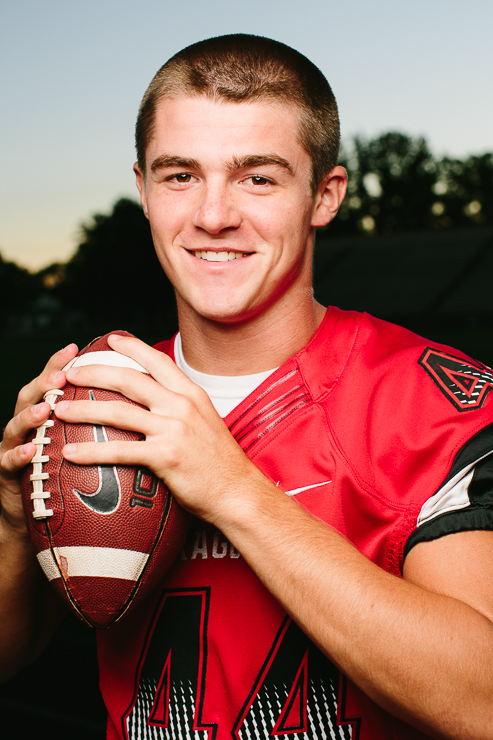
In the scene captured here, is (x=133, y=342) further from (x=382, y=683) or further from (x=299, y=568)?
(x=382, y=683)

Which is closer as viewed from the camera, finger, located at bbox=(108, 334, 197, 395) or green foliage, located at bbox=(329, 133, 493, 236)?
finger, located at bbox=(108, 334, 197, 395)

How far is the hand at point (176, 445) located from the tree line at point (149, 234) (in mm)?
31257

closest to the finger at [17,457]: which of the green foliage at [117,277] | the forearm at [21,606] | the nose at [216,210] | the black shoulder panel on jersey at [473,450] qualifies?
the forearm at [21,606]

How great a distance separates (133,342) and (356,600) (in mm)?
731

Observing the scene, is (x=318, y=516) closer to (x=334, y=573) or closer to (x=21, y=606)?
(x=334, y=573)

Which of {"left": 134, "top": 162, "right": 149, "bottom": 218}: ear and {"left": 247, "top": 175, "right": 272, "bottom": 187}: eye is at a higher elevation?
{"left": 134, "top": 162, "right": 149, "bottom": 218}: ear

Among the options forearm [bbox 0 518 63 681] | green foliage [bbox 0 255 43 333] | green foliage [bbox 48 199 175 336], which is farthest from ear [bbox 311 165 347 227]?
green foliage [bbox 0 255 43 333]

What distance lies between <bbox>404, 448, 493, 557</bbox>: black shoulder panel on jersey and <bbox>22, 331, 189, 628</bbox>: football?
1.73ft

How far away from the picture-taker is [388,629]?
120 centimetres

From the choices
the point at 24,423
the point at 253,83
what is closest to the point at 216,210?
the point at 253,83

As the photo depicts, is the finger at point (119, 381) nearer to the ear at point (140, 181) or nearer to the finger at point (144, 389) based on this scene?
the finger at point (144, 389)

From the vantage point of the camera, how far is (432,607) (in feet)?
4.00

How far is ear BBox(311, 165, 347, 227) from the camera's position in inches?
72.1

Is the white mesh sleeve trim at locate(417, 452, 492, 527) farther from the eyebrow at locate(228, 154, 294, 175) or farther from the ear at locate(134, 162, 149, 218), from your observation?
the ear at locate(134, 162, 149, 218)
